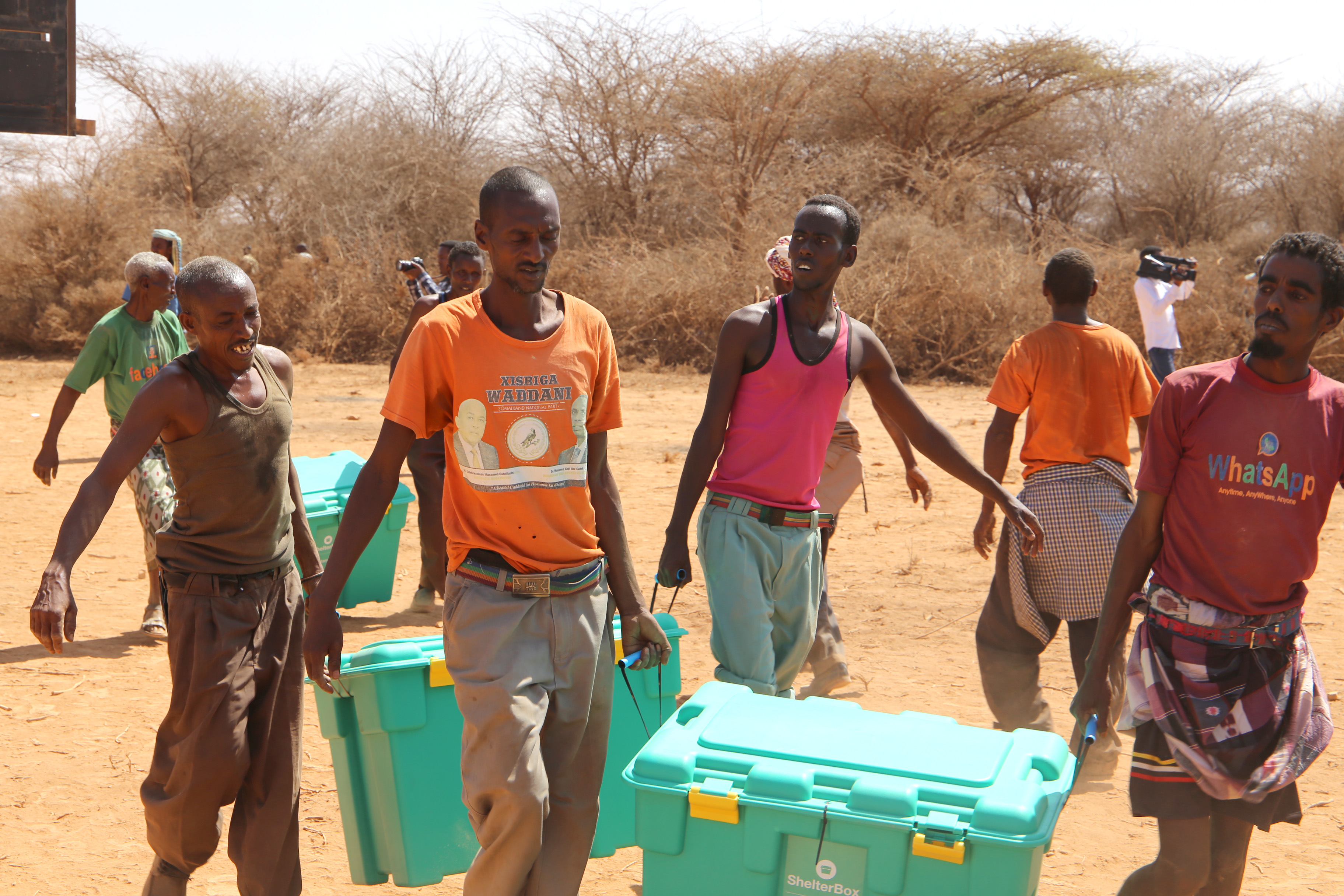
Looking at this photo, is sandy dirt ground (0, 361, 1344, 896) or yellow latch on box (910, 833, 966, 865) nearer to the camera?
yellow latch on box (910, 833, 966, 865)

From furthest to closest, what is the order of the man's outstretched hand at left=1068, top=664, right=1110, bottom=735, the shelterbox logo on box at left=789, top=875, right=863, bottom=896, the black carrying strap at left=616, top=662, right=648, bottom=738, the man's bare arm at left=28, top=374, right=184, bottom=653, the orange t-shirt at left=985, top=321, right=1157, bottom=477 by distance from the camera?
the orange t-shirt at left=985, top=321, right=1157, bottom=477
the black carrying strap at left=616, top=662, right=648, bottom=738
the man's outstretched hand at left=1068, top=664, right=1110, bottom=735
the man's bare arm at left=28, top=374, right=184, bottom=653
the shelterbox logo on box at left=789, top=875, right=863, bottom=896

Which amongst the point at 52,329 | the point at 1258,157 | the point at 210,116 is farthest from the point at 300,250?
the point at 1258,157

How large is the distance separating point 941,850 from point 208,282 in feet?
6.56

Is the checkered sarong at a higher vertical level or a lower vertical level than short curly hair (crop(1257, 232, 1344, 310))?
lower

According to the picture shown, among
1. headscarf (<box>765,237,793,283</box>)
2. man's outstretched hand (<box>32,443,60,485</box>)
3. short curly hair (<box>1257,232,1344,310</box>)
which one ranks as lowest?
man's outstretched hand (<box>32,443,60,485</box>)

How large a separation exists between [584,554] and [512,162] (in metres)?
24.1

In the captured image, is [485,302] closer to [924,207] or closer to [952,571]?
[952,571]

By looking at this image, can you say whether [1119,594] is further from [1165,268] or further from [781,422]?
[1165,268]

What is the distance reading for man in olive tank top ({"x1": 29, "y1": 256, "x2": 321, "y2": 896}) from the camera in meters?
2.70

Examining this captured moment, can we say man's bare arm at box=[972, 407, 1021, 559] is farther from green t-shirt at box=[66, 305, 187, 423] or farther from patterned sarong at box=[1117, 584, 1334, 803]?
green t-shirt at box=[66, 305, 187, 423]

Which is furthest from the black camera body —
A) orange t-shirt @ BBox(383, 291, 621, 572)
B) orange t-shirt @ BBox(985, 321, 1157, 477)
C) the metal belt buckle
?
the metal belt buckle

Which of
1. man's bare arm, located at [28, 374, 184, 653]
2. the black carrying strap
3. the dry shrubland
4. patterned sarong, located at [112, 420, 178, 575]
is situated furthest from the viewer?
the dry shrubland

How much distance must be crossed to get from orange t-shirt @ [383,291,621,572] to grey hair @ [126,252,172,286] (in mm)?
3192

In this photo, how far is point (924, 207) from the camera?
2202 cm
